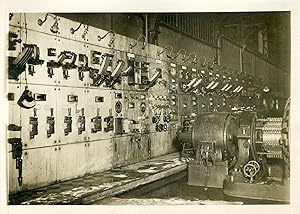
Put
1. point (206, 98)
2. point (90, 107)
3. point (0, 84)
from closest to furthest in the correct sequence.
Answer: point (0, 84), point (206, 98), point (90, 107)

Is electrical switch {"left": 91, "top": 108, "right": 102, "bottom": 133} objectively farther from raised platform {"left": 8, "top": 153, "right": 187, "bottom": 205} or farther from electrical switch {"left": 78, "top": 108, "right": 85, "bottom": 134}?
raised platform {"left": 8, "top": 153, "right": 187, "bottom": 205}

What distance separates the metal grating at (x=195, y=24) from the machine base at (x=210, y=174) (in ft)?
1.69

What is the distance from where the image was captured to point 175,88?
142cm

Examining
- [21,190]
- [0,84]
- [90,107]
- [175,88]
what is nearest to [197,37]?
[175,88]

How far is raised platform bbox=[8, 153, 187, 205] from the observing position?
1.21m

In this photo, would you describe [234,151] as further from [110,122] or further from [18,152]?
[18,152]

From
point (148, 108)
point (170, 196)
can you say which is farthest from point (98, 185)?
point (148, 108)

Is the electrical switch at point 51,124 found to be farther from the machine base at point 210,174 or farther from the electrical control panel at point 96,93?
the machine base at point 210,174

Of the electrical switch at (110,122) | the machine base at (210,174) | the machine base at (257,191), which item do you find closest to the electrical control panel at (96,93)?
the electrical switch at (110,122)

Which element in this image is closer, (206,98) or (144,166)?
(206,98)

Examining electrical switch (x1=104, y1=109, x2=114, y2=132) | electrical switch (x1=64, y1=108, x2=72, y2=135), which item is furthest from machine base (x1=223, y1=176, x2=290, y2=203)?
electrical switch (x1=64, y1=108, x2=72, y2=135)

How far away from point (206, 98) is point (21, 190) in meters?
0.68

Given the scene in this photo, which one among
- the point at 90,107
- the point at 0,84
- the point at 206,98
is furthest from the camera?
the point at 90,107
